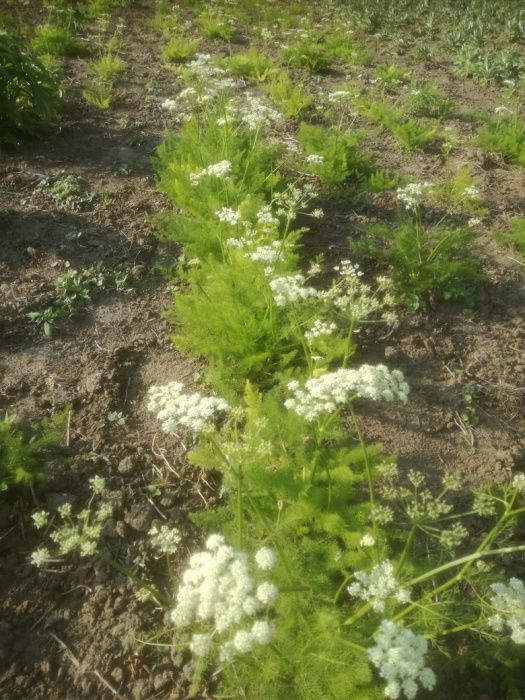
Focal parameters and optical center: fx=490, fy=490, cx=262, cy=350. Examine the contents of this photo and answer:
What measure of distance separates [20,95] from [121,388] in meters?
4.71

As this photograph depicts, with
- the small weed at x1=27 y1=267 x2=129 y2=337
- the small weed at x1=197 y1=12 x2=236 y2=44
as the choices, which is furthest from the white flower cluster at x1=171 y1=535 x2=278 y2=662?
the small weed at x1=197 y1=12 x2=236 y2=44

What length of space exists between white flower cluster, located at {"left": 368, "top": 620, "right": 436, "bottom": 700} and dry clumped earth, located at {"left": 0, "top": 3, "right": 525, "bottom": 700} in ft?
4.12

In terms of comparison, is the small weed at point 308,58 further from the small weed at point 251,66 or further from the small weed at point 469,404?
the small weed at point 469,404

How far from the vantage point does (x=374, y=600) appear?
6.61 ft

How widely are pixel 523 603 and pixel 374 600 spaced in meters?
0.58

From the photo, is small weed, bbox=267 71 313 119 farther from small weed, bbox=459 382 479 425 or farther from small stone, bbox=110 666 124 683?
small stone, bbox=110 666 124 683

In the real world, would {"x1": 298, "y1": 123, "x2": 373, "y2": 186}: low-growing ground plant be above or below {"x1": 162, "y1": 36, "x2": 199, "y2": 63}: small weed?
below

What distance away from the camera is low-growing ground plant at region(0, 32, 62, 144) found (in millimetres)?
5992

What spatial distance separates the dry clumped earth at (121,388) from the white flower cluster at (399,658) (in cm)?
125

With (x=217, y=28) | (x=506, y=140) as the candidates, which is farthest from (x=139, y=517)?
(x=217, y=28)

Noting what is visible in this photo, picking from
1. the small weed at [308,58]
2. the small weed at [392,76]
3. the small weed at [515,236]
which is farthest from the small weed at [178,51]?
the small weed at [515,236]

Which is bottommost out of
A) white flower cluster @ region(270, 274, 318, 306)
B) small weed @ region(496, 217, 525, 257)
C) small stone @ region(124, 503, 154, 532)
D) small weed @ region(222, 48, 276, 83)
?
small stone @ region(124, 503, 154, 532)

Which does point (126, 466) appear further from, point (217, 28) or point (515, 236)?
point (217, 28)

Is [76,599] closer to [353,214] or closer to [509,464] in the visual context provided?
[509,464]
